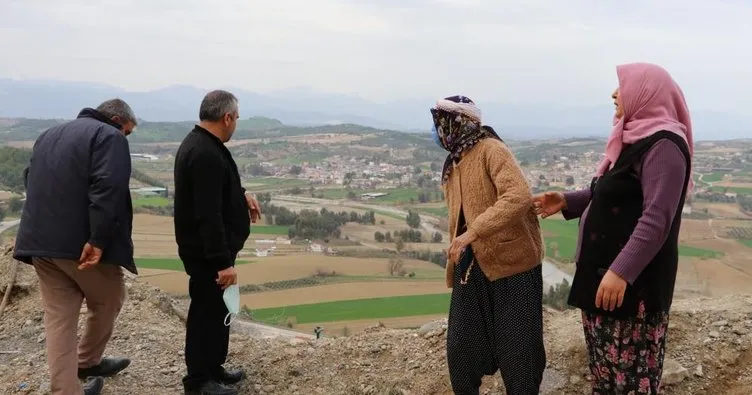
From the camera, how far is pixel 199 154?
3.00 m

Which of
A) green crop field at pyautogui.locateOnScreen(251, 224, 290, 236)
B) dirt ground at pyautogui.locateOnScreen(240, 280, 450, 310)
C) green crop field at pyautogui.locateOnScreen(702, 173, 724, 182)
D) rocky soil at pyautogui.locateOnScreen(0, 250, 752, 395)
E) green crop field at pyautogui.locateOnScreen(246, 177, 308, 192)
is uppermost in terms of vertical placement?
rocky soil at pyautogui.locateOnScreen(0, 250, 752, 395)

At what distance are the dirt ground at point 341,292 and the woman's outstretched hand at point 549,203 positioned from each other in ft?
40.1

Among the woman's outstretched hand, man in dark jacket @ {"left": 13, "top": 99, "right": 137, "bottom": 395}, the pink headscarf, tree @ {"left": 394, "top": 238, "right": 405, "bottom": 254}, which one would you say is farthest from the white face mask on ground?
tree @ {"left": 394, "top": 238, "right": 405, "bottom": 254}

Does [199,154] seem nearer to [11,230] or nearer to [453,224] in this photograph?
[453,224]

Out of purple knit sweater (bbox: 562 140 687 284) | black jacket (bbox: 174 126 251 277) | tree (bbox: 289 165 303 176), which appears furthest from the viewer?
tree (bbox: 289 165 303 176)

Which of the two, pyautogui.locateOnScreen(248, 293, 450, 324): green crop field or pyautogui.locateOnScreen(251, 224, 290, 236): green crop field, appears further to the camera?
pyautogui.locateOnScreen(251, 224, 290, 236): green crop field

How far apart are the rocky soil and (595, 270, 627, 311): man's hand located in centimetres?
137

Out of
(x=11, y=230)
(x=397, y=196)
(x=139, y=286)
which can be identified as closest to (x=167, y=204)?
(x=11, y=230)

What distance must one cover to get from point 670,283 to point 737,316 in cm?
226

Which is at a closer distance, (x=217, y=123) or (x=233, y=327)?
(x=217, y=123)

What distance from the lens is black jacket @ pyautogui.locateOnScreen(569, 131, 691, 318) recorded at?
2.29 meters

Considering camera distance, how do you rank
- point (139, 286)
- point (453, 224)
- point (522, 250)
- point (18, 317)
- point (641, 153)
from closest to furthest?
point (641, 153) → point (522, 250) → point (453, 224) → point (18, 317) → point (139, 286)

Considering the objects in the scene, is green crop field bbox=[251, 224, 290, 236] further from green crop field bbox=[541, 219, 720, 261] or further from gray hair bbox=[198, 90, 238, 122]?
gray hair bbox=[198, 90, 238, 122]

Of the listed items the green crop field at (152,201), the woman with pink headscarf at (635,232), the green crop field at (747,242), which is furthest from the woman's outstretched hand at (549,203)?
the green crop field at (152,201)
